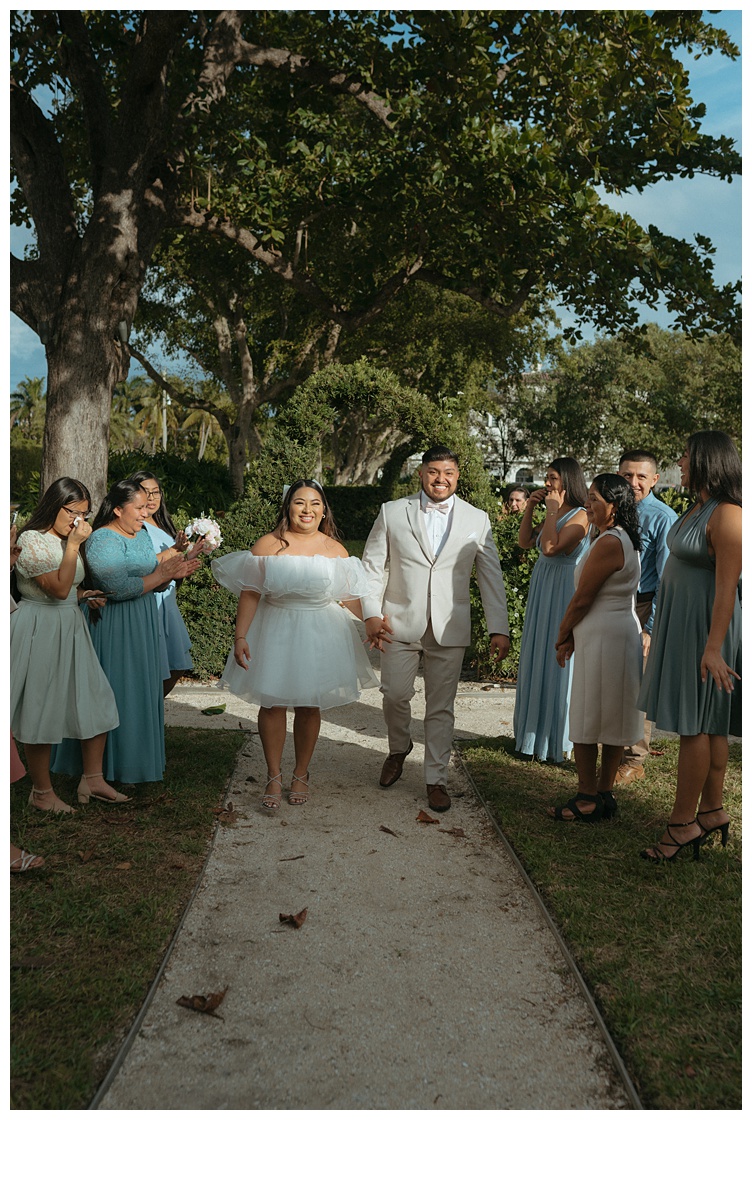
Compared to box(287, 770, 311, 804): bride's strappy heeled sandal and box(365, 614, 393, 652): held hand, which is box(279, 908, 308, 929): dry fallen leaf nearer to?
box(287, 770, 311, 804): bride's strappy heeled sandal

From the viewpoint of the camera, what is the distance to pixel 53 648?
574 centimetres

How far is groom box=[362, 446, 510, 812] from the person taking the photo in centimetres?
641

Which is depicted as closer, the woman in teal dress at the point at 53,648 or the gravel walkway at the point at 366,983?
the gravel walkway at the point at 366,983

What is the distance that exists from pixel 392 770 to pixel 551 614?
1.73 meters

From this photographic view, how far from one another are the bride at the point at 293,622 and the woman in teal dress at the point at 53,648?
0.91 meters

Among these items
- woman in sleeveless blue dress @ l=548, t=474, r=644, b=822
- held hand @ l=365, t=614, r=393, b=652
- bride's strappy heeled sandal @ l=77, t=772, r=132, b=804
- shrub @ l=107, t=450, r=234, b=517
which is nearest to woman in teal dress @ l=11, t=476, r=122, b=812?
bride's strappy heeled sandal @ l=77, t=772, r=132, b=804

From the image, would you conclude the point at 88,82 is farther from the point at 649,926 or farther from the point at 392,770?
the point at 649,926

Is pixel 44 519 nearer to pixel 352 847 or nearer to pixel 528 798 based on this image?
pixel 352 847

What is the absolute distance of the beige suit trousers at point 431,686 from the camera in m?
6.41

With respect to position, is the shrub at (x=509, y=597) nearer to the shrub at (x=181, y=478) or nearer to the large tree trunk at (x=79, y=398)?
the large tree trunk at (x=79, y=398)

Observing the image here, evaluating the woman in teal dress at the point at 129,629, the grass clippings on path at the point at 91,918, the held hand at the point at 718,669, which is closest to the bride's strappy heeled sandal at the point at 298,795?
the grass clippings on path at the point at 91,918

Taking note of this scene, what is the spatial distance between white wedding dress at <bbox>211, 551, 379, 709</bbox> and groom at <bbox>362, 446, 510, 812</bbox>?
0.83ft

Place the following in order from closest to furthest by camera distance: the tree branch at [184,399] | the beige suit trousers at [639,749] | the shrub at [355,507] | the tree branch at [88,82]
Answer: the beige suit trousers at [639,749]
the tree branch at [88,82]
the tree branch at [184,399]
the shrub at [355,507]
